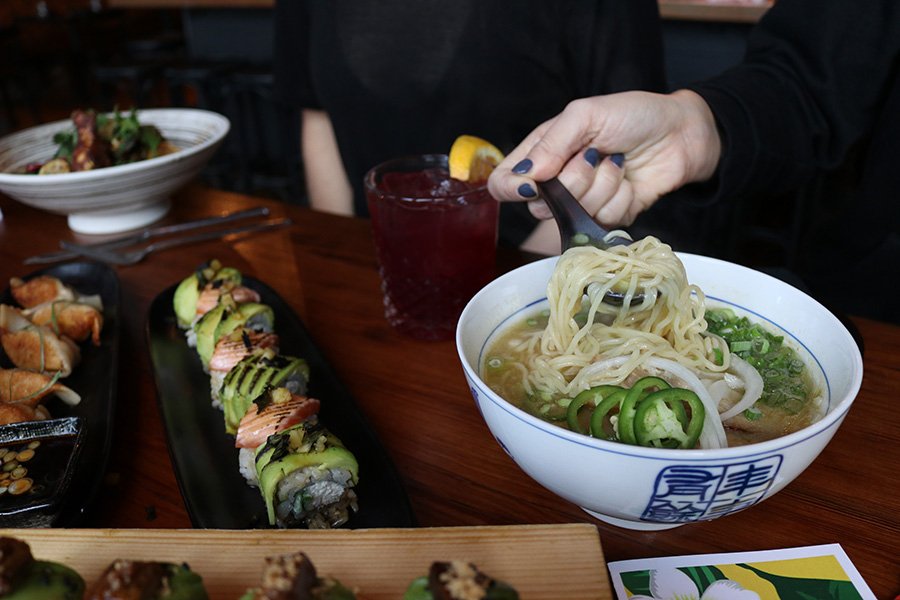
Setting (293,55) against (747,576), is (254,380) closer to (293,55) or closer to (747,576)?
(747,576)

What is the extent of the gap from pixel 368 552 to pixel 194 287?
101 cm

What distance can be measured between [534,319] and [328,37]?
1613 mm

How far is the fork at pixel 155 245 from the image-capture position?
1923mm

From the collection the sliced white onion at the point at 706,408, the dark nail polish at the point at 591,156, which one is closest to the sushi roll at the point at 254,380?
the sliced white onion at the point at 706,408

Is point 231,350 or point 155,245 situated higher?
point 231,350

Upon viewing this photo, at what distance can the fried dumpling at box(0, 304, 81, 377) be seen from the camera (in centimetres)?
135

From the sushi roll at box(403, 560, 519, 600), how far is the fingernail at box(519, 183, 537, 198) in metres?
0.87

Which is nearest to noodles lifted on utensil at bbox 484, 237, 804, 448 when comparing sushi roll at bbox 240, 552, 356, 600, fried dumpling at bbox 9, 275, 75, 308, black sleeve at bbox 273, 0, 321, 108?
sushi roll at bbox 240, 552, 356, 600

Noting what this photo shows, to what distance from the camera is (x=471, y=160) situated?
147 centimetres

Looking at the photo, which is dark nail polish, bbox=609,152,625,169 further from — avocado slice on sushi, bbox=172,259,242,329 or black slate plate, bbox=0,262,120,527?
black slate plate, bbox=0,262,120,527

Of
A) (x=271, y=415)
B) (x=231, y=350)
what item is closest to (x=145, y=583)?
(x=271, y=415)

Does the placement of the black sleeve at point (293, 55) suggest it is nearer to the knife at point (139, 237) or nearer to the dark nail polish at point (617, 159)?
the knife at point (139, 237)

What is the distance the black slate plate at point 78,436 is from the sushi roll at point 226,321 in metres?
0.17

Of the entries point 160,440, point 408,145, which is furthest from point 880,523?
point 408,145
